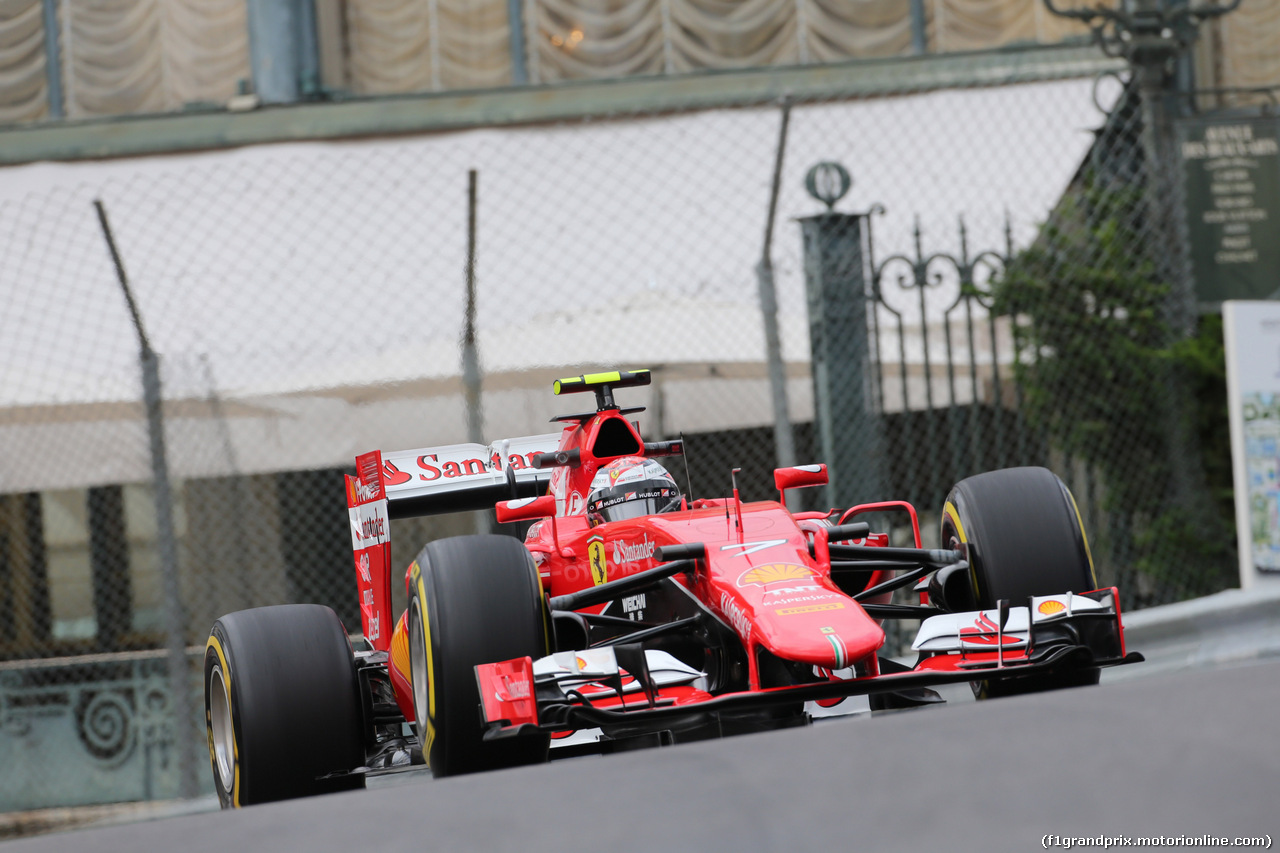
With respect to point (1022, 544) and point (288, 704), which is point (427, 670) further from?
point (1022, 544)

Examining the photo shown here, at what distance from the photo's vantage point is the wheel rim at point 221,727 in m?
3.90

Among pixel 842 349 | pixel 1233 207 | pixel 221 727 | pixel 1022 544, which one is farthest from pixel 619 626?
pixel 1233 207

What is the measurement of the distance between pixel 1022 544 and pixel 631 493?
1.17 meters

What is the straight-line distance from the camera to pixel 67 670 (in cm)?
612

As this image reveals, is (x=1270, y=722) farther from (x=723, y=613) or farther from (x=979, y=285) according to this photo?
(x=979, y=285)

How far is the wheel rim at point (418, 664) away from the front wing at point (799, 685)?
35 centimetres

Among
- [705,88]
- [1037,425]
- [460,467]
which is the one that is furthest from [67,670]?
[705,88]

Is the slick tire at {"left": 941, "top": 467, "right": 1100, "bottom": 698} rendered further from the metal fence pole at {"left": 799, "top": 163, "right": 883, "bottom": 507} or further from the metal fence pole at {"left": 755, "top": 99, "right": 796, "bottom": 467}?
the metal fence pole at {"left": 799, "top": 163, "right": 883, "bottom": 507}

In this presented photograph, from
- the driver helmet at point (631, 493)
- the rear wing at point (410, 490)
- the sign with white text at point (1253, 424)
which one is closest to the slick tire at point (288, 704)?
the rear wing at point (410, 490)

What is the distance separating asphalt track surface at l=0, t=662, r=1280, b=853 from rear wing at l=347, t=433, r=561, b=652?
8.96 feet

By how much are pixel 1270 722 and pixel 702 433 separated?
530cm

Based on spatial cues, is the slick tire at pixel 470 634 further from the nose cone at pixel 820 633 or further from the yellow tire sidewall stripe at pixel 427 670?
the nose cone at pixel 820 633

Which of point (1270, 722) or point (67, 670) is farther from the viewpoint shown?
point (67, 670)

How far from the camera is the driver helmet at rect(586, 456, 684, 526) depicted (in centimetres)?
420
